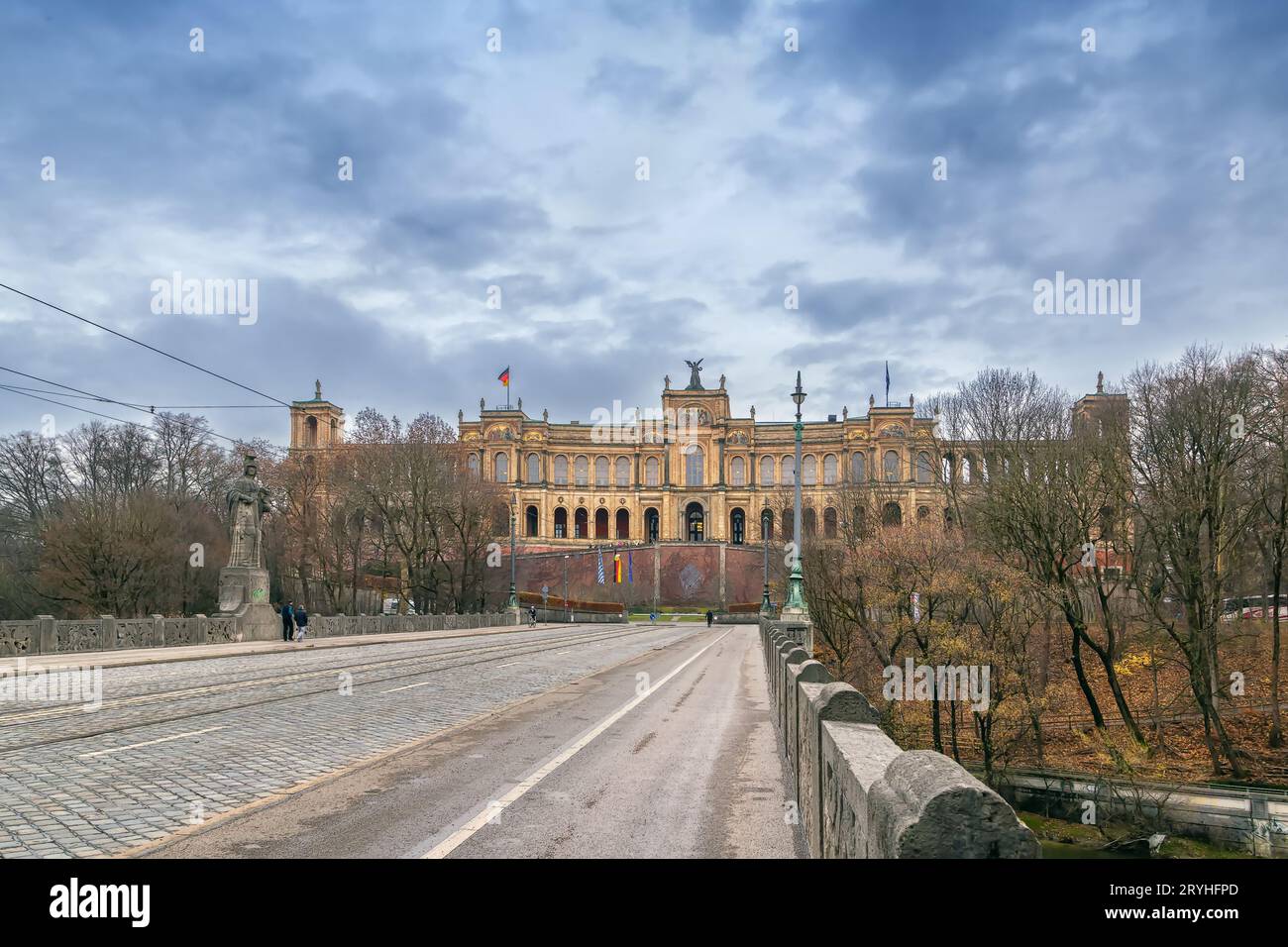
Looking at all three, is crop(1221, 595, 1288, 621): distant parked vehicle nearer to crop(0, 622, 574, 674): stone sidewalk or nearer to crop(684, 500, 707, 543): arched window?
crop(0, 622, 574, 674): stone sidewalk

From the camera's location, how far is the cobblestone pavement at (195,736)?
292 inches

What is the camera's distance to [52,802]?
7773 mm

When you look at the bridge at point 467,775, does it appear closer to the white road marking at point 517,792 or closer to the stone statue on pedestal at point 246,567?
the white road marking at point 517,792

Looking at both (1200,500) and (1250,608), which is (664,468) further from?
(1200,500)

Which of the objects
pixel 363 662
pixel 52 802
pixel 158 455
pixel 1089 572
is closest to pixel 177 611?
pixel 158 455

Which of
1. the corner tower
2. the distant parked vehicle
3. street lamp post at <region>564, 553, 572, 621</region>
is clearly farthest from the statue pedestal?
the corner tower

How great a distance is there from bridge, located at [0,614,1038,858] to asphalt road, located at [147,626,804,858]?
31 mm

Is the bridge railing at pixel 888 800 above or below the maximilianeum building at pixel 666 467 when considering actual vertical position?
below

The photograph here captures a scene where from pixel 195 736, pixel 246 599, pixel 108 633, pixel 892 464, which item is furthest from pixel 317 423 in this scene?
pixel 195 736

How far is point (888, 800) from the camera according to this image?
9.64 ft

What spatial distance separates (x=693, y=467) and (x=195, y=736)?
119380 mm

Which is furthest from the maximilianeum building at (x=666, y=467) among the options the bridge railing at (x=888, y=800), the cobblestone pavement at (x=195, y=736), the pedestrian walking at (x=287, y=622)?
the bridge railing at (x=888, y=800)

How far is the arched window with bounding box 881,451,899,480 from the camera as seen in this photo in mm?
120500

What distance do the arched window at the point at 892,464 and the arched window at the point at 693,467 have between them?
25270 millimetres
